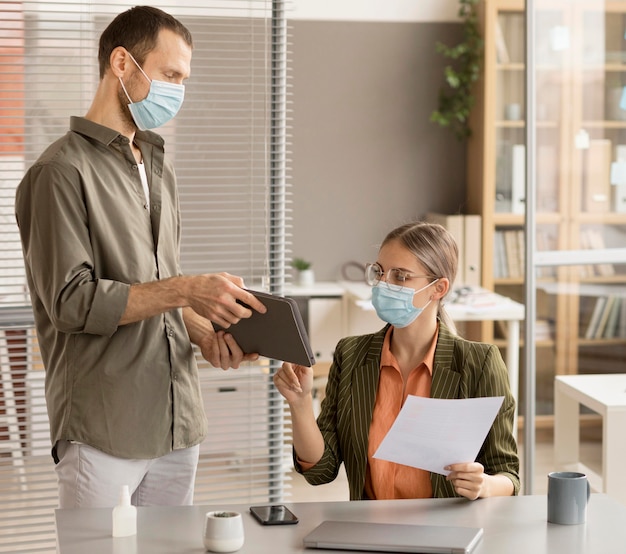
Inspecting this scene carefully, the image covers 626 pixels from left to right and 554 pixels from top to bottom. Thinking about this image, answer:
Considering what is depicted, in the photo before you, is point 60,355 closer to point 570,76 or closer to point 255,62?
point 255,62

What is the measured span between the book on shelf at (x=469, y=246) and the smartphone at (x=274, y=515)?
3745 millimetres

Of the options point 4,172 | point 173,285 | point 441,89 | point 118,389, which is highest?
point 441,89

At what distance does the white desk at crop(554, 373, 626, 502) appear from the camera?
316 centimetres

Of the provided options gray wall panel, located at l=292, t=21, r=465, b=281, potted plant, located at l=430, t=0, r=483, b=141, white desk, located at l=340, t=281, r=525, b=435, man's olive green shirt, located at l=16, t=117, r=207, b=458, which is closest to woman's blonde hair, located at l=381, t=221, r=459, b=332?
man's olive green shirt, located at l=16, t=117, r=207, b=458

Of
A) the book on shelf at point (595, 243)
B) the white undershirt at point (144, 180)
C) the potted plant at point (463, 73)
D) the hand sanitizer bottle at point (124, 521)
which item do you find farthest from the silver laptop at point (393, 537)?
the potted plant at point (463, 73)

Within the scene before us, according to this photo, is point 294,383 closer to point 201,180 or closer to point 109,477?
point 109,477

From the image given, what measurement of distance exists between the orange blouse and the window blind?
923mm

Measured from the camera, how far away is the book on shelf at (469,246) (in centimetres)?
533

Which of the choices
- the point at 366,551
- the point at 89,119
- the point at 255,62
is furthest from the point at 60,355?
the point at 255,62

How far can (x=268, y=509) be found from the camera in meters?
1.70

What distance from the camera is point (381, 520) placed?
164cm

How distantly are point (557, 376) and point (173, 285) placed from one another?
209 centimetres

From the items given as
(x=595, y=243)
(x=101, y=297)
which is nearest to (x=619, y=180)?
(x=595, y=243)

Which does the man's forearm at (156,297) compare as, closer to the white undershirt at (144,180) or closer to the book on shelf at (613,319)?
the white undershirt at (144,180)
